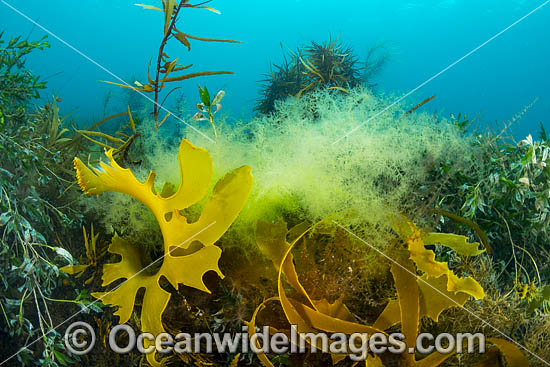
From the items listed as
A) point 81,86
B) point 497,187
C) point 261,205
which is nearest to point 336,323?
point 261,205

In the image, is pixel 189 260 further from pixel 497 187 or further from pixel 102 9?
pixel 102 9

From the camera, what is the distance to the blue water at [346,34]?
116ft

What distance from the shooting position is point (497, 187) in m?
1.35

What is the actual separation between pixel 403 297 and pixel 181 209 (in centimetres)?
57

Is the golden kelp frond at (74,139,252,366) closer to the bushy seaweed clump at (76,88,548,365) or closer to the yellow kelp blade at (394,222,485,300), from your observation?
the bushy seaweed clump at (76,88,548,365)

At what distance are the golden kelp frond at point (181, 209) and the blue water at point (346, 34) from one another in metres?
29.2

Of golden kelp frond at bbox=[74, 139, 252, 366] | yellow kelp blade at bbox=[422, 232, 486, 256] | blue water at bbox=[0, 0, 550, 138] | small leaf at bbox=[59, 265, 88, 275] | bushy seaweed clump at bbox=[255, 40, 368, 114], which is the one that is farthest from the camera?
blue water at bbox=[0, 0, 550, 138]

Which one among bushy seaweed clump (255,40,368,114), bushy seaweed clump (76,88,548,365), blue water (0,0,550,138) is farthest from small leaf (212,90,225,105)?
blue water (0,0,550,138)

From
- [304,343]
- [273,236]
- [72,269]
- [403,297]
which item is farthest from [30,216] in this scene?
[403,297]

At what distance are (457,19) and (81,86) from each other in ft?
150

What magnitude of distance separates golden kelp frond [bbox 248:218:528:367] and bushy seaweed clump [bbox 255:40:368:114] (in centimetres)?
152

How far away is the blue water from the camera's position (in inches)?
1388

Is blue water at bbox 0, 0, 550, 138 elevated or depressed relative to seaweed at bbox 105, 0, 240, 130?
elevated

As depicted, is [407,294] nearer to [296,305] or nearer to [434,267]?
[434,267]
